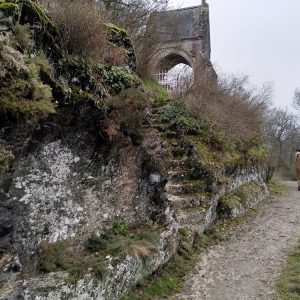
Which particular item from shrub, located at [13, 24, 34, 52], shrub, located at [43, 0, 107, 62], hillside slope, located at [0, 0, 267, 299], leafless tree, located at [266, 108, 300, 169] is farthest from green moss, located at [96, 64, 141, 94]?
leafless tree, located at [266, 108, 300, 169]

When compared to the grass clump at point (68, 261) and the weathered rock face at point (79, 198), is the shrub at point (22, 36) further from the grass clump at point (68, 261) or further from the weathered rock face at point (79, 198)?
the grass clump at point (68, 261)

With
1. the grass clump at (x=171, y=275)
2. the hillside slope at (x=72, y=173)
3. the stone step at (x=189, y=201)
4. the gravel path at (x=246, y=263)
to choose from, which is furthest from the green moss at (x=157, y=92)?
the grass clump at (x=171, y=275)

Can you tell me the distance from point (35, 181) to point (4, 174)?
0.50 m

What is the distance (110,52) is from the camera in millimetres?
6098

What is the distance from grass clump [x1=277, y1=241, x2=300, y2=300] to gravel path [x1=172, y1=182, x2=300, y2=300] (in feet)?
0.34

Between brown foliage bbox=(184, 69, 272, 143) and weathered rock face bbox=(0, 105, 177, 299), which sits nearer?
weathered rock face bbox=(0, 105, 177, 299)

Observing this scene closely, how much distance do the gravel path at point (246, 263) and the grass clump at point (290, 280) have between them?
10 centimetres

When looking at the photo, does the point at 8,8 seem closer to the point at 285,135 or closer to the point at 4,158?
the point at 4,158

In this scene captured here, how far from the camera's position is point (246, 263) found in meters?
6.66

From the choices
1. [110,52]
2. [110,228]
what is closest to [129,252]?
[110,228]

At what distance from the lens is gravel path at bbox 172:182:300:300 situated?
5.50 meters

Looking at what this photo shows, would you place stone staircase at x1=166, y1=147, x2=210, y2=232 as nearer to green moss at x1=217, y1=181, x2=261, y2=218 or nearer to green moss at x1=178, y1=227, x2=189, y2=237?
green moss at x1=178, y1=227, x2=189, y2=237

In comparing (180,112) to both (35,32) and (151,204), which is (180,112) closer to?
(151,204)

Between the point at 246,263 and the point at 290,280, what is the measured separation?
0.98 m
